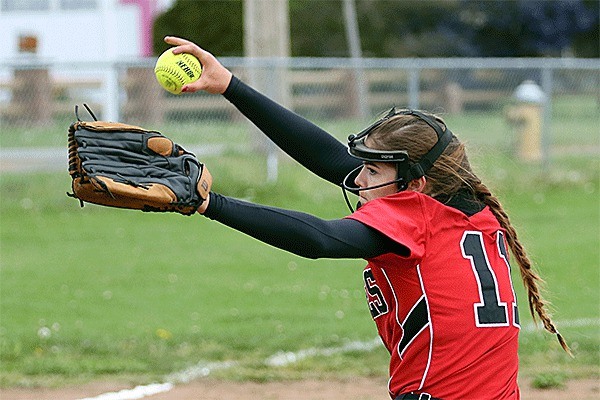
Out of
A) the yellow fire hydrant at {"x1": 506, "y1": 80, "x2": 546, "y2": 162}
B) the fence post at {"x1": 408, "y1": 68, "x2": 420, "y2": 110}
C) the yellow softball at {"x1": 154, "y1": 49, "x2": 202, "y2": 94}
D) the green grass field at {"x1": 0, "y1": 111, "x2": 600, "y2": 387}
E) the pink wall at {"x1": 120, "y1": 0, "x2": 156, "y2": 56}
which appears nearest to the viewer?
the yellow softball at {"x1": 154, "y1": 49, "x2": 202, "y2": 94}

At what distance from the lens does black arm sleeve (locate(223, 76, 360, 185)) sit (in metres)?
3.93

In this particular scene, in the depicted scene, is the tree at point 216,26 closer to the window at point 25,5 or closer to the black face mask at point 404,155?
the window at point 25,5

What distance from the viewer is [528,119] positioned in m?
14.9

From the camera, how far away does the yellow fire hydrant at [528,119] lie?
14.7 m

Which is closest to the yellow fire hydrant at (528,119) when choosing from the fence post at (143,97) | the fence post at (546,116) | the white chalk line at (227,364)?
the fence post at (546,116)

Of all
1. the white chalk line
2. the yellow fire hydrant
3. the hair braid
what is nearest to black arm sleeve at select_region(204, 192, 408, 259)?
the hair braid

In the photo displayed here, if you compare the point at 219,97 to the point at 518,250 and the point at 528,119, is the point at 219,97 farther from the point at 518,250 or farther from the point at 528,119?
the point at 518,250

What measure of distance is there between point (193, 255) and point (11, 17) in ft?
47.4

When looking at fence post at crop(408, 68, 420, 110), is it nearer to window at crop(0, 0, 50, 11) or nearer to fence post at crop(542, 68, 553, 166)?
fence post at crop(542, 68, 553, 166)

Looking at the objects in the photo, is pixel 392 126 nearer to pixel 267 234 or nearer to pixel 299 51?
pixel 267 234

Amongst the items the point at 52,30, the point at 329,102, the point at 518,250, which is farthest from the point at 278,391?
the point at 52,30

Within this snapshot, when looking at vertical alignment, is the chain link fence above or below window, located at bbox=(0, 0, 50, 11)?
below

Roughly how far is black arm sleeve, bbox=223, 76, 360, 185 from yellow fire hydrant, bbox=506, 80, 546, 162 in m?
10.9

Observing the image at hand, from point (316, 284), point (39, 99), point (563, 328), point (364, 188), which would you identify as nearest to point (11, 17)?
point (39, 99)
